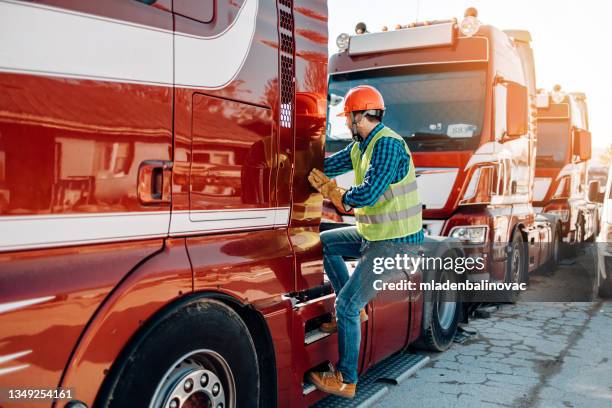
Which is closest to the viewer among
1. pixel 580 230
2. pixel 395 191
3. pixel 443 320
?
pixel 395 191

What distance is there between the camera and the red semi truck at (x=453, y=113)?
6031mm

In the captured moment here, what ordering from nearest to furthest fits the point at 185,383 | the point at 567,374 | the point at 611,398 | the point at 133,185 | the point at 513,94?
1. the point at 133,185
2. the point at 185,383
3. the point at 611,398
4. the point at 567,374
5. the point at 513,94

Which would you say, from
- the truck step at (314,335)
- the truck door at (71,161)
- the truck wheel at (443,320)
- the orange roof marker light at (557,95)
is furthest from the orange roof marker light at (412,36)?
the orange roof marker light at (557,95)

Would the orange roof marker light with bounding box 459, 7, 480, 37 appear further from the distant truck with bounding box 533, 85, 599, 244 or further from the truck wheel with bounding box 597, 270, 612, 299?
the distant truck with bounding box 533, 85, 599, 244

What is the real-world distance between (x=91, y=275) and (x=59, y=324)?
207 millimetres

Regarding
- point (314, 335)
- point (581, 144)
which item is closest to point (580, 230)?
point (581, 144)

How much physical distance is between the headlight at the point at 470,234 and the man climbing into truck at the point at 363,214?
2100 millimetres

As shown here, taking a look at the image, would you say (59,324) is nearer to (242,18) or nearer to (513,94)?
(242,18)

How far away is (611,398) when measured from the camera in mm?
4359

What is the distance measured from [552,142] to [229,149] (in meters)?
10.0

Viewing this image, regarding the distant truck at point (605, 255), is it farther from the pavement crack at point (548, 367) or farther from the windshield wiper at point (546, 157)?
the windshield wiper at point (546, 157)

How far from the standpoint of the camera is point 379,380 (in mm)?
4664

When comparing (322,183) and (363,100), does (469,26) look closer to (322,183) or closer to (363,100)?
(363,100)

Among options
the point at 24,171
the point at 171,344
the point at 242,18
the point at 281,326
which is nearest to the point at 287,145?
the point at 242,18
